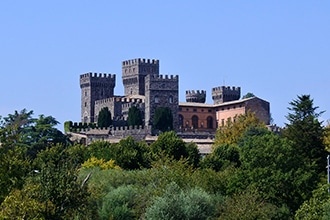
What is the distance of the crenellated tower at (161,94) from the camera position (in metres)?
92.8

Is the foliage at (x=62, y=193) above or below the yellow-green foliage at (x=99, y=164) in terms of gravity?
below

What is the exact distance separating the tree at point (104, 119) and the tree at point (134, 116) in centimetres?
333

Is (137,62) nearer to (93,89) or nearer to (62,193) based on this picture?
(93,89)

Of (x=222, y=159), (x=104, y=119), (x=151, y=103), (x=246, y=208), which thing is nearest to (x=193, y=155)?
(x=222, y=159)

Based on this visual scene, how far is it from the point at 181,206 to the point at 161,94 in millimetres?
58293

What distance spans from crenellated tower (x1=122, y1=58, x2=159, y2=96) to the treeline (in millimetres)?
45667

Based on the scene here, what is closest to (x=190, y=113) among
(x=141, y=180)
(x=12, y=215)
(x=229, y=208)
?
(x=141, y=180)

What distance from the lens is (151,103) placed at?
92.7m

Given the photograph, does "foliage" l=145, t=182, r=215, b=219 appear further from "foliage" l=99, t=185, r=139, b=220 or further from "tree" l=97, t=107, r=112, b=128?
"tree" l=97, t=107, r=112, b=128

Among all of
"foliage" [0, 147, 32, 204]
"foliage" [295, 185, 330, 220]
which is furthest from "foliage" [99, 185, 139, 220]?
"foliage" [295, 185, 330, 220]

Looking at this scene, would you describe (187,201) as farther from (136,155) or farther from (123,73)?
(123,73)

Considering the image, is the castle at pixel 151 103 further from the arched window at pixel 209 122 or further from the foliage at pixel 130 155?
the foliage at pixel 130 155

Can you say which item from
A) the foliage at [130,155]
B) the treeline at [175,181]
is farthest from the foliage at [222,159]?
the foliage at [130,155]

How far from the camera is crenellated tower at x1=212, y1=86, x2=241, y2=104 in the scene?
364 ft
